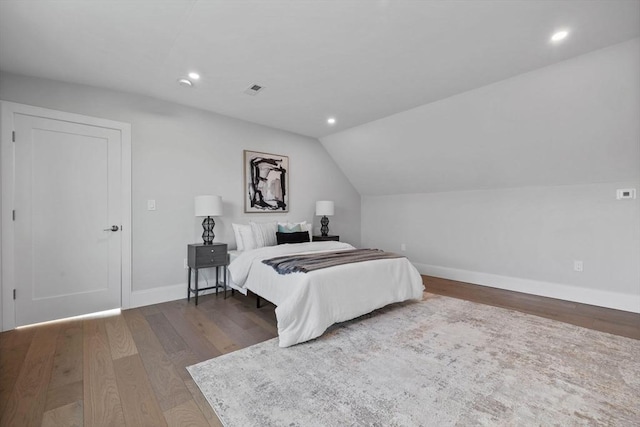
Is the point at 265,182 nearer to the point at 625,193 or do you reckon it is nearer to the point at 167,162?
the point at 167,162

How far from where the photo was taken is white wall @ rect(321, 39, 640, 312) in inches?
110

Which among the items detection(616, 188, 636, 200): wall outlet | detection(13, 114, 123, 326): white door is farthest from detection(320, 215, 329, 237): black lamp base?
detection(616, 188, 636, 200): wall outlet

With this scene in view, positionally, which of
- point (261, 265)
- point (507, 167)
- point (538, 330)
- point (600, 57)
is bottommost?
point (538, 330)

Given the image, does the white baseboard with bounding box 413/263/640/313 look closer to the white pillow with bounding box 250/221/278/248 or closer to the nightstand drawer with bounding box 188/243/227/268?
the white pillow with bounding box 250/221/278/248

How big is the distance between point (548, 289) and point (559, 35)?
307cm

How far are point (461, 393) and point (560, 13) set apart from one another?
8.72ft

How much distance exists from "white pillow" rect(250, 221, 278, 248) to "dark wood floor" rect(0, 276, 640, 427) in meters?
0.80

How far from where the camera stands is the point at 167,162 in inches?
142

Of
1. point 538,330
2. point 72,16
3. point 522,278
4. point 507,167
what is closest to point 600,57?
point 507,167

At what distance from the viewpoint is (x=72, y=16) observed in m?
2.02

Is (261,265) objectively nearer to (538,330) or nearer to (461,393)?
(461,393)

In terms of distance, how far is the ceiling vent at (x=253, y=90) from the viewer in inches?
124

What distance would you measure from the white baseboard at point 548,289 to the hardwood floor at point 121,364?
3.17 m

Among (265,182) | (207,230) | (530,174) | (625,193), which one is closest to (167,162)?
(207,230)
